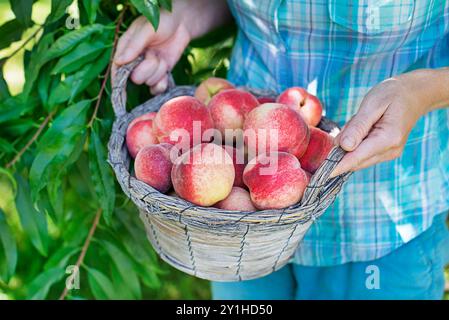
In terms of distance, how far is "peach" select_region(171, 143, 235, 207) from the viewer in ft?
3.08

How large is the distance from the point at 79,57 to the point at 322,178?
542 millimetres

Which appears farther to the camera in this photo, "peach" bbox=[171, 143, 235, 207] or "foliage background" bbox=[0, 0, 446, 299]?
"foliage background" bbox=[0, 0, 446, 299]

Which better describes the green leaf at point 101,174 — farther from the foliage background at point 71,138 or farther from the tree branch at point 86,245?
the tree branch at point 86,245

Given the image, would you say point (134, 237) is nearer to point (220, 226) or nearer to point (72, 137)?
point (72, 137)

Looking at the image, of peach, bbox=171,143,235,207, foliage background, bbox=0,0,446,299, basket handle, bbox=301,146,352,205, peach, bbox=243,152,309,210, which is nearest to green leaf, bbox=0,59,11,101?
foliage background, bbox=0,0,446,299

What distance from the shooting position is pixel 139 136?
1.09 meters

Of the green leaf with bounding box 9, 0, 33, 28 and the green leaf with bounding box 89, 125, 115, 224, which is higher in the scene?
the green leaf with bounding box 9, 0, 33, 28

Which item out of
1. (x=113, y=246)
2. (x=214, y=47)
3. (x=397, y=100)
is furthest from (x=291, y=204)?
(x=214, y=47)

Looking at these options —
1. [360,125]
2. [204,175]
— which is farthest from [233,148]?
[360,125]

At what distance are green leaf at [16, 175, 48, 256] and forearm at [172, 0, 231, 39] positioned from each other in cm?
47

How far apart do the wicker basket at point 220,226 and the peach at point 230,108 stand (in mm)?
171

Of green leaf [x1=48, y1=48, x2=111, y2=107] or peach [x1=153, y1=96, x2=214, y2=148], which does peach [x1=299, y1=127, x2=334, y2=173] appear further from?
green leaf [x1=48, y1=48, x2=111, y2=107]

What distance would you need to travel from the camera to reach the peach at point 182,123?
1.05 meters

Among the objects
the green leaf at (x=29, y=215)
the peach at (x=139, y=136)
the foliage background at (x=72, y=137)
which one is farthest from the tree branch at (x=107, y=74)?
the green leaf at (x=29, y=215)
